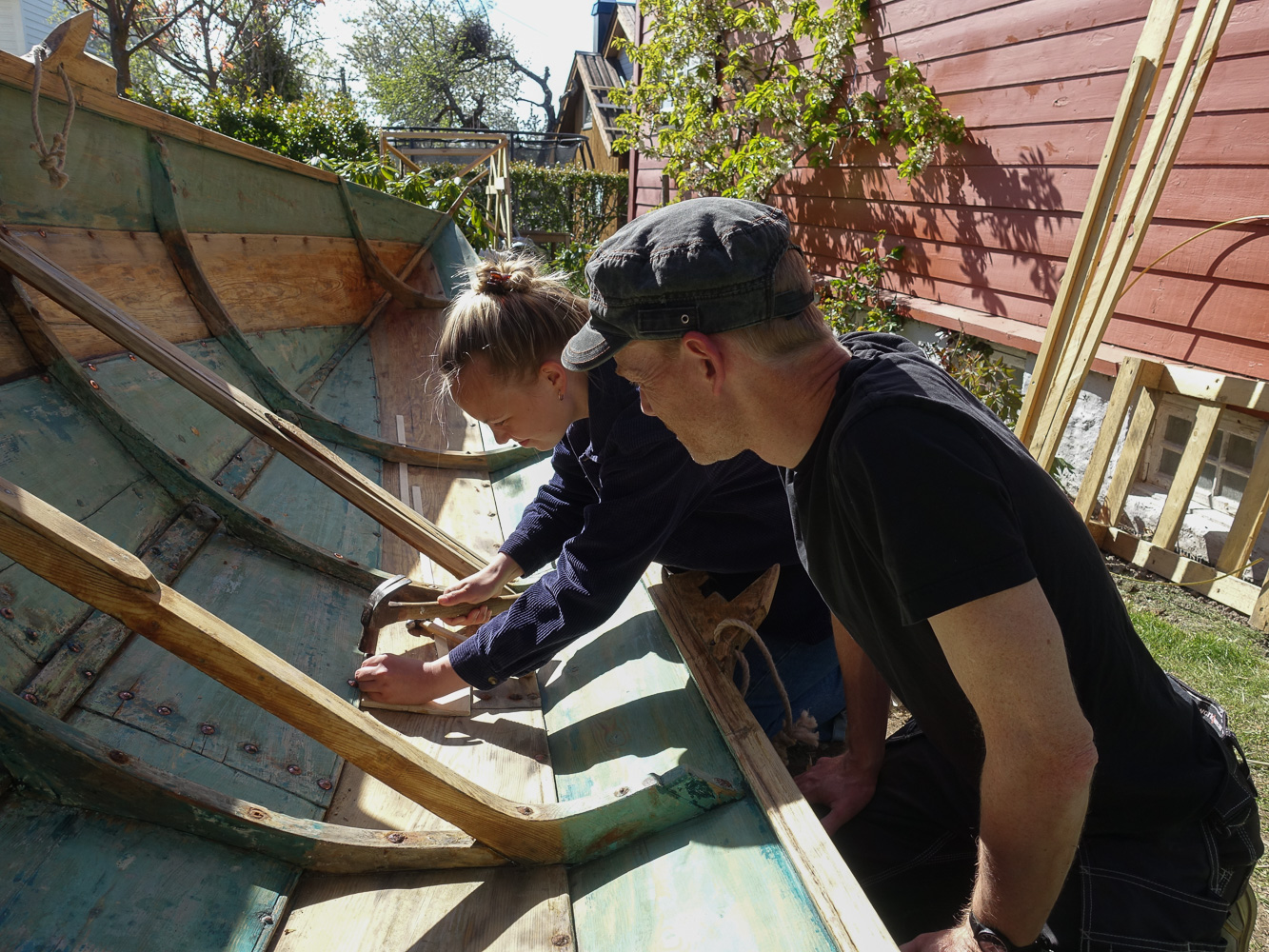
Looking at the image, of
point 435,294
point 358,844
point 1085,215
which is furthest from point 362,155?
point 358,844

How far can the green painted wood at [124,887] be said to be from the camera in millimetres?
1067

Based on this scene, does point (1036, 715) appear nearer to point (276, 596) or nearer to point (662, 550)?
point (662, 550)

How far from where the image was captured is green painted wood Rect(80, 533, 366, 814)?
1.45 meters

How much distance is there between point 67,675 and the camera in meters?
1.41

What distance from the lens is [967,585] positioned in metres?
0.89

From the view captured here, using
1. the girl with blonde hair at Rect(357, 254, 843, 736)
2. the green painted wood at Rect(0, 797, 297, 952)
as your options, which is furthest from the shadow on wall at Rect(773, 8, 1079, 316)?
the green painted wood at Rect(0, 797, 297, 952)

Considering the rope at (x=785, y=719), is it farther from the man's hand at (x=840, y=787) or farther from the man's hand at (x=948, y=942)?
the man's hand at (x=948, y=942)

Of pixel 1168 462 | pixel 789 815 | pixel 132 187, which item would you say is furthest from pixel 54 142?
pixel 1168 462

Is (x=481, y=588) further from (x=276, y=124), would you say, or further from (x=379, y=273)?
(x=276, y=124)

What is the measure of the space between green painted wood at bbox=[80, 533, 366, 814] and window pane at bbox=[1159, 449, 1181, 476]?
4.27 metres

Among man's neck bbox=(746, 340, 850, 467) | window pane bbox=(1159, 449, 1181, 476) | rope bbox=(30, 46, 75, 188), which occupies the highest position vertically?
rope bbox=(30, 46, 75, 188)

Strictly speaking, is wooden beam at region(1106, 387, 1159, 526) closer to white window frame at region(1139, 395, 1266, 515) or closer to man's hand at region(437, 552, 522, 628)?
white window frame at region(1139, 395, 1266, 515)

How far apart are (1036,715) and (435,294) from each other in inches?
177

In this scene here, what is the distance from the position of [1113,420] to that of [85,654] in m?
4.35
